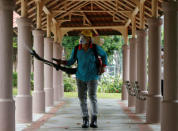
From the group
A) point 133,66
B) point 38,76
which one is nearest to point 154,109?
point 38,76

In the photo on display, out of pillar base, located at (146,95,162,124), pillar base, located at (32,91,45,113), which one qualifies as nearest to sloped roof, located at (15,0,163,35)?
pillar base, located at (32,91,45,113)

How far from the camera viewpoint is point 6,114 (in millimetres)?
5707

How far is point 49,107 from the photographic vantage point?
1230 centimetres

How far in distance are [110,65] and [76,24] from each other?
14.7m

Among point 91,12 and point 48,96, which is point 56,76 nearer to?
point 48,96

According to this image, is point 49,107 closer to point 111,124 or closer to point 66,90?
point 111,124

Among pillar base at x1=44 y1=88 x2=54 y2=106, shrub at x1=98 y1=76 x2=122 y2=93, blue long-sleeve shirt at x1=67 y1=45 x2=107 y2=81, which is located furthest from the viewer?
shrub at x1=98 y1=76 x2=122 y2=93

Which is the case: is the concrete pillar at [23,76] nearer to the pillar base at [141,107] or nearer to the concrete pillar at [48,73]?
the pillar base at [141,107]

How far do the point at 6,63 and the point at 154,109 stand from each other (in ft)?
11.9

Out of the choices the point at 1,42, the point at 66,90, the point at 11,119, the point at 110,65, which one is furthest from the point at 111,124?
the point at 110,65

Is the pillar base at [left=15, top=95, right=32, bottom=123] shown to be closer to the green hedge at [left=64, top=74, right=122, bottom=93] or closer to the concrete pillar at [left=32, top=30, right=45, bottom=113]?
the concrete pillar at [left=32, top=30, right=45, bottom=113]

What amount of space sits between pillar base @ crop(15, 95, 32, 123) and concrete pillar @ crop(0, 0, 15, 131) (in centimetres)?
256

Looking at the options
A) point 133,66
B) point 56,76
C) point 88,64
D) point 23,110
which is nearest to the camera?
point 88,64

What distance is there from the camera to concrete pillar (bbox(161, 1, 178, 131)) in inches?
240
